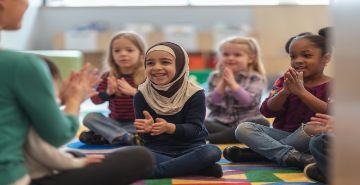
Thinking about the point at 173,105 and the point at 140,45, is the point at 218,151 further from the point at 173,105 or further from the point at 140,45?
the point at 140,45

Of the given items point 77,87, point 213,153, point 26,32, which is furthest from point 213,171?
point 26,32

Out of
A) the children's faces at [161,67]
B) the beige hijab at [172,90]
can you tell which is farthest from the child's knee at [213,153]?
the children's faces at [161,67]

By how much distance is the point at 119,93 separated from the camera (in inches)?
116

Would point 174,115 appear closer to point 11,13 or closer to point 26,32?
point 11,13

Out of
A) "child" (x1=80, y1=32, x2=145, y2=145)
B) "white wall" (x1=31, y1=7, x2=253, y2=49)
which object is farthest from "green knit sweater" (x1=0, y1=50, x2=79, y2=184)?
"white wall" (x1=31, y1=7, x2=253, y2=49)

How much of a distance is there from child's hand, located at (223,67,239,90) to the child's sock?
2.84 ft

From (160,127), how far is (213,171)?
0.27 metres

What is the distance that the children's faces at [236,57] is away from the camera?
10.5ft

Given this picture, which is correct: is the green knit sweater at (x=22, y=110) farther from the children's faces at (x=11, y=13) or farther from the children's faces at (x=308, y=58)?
the children's faces at (x=308, y=58)

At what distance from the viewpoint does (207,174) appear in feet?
7.14

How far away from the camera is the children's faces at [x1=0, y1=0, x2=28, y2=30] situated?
1433 mm

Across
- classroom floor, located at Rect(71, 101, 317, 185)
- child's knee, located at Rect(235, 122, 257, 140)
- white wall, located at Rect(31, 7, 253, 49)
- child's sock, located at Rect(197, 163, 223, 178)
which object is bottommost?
classroom floor, located at Rect(71, 101, 317, 185)

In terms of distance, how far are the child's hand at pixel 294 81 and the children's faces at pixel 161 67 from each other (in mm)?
469

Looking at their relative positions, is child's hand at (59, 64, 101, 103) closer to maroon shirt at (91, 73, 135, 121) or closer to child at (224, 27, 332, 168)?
child at (224, 27, 332, 168)
